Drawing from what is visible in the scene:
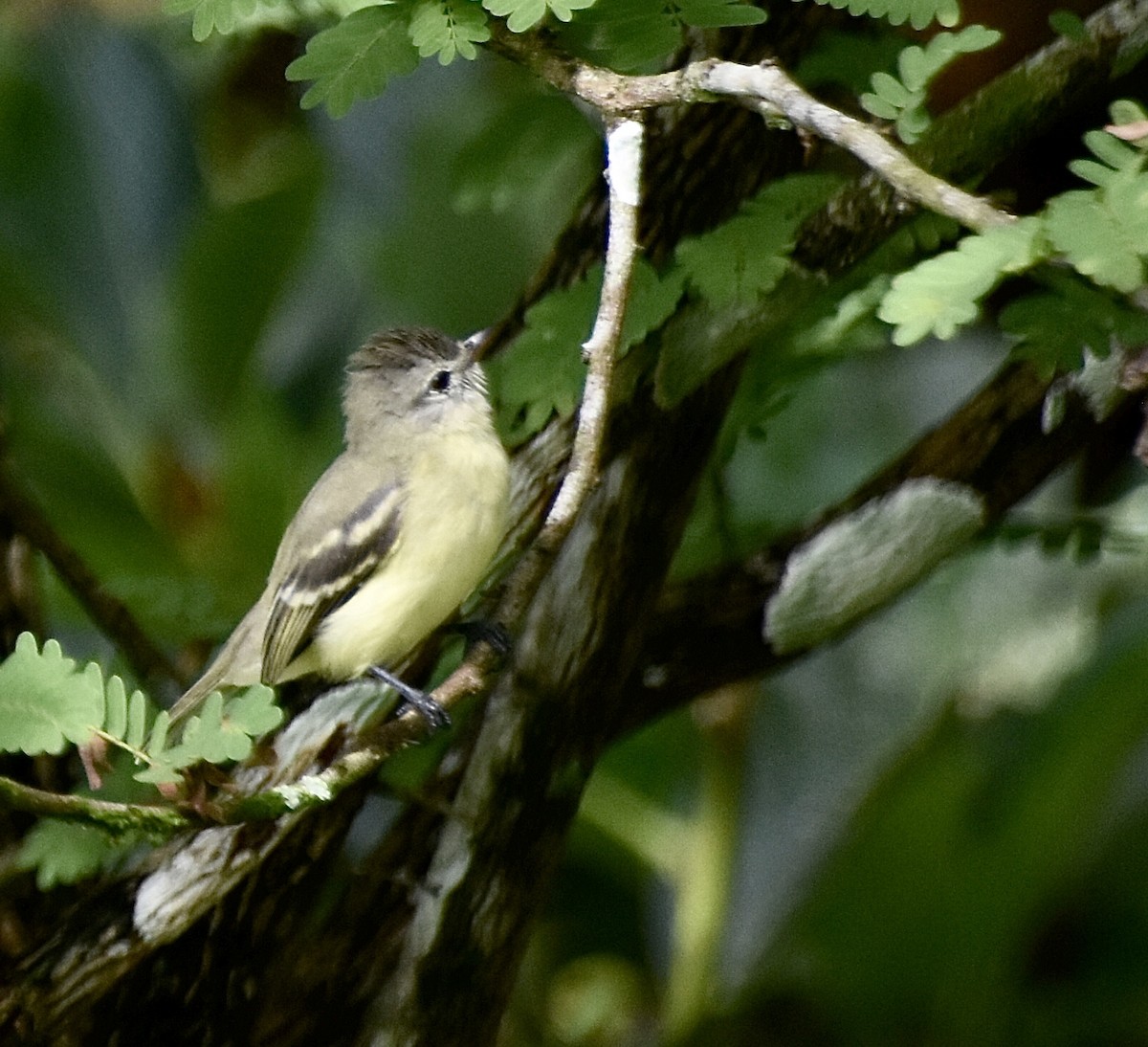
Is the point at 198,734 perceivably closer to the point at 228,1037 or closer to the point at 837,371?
the point at 228,1037

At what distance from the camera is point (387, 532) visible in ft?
7.75

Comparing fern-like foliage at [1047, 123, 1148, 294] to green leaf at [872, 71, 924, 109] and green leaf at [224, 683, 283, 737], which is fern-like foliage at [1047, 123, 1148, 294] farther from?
Result: green leaf at [224, 683, 283, 737]

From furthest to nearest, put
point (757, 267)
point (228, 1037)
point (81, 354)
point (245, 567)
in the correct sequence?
point (81, 354)
point (245, 567)
point (228, 1037)
point (757, 267)

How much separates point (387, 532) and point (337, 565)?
0.28 ft

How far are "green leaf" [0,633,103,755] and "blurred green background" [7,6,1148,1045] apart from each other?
0.84 m

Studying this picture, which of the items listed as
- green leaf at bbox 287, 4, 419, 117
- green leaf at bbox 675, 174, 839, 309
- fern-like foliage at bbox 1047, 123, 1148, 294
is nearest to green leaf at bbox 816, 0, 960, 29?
fern-like foliage at bbox 1047, 123, 1148, 294

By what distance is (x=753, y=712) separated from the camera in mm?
3141

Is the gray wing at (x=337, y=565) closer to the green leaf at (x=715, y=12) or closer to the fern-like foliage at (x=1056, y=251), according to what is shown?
the green leaf at (x=715, y=12)

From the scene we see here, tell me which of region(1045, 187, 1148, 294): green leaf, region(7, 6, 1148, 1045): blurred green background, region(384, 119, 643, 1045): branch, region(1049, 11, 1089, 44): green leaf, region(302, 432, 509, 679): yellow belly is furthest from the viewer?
region(7, 6, 1148, 1045): blurred green background

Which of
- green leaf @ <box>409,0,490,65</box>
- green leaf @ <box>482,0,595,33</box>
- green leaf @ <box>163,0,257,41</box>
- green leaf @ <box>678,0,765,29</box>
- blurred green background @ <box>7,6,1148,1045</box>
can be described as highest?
green leaf @ <box>163,0,257,41</box>

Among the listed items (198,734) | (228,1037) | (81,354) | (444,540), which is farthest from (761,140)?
(81,354)

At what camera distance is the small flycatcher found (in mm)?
2186

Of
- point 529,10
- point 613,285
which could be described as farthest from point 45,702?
point 529,10

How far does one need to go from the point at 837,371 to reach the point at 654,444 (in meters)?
1.51
